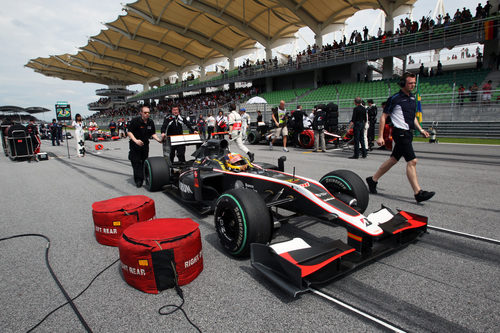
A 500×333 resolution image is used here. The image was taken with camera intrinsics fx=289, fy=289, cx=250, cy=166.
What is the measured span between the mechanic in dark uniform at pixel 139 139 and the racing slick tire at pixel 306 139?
7230 millimetres

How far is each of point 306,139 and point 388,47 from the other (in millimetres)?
16501

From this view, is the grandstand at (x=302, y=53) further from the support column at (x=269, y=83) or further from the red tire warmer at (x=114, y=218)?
the red tire warmer at (x=114, y=218)

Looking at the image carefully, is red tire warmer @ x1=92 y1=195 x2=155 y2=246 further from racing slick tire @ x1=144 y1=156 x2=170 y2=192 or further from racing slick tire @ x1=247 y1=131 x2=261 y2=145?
racing slick tire @ x1=247 y1=131 x2=261 y2=145

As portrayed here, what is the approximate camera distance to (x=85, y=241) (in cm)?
360

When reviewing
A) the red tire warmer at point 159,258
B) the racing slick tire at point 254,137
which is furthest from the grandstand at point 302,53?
the red tire warmer at point 159,258

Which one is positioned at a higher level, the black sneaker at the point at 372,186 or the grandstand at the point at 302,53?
the grandstand at the point at 302,53

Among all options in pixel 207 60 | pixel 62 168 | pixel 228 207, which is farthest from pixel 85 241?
pixel 207 60

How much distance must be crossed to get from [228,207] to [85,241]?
77.6 inches

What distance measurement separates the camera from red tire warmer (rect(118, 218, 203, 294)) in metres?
2.43

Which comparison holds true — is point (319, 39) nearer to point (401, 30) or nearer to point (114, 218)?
point (401, 30)

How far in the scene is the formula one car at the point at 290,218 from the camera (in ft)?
7.78

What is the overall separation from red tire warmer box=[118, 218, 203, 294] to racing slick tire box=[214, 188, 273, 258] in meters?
0.45

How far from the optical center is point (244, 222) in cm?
280

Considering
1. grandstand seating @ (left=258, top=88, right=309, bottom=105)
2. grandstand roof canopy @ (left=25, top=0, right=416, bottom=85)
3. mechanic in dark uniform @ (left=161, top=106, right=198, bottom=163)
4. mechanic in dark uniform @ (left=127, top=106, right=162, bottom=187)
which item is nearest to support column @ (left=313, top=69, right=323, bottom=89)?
grandstand seating @ (left=258, top=88, right=309, bottom=105)
